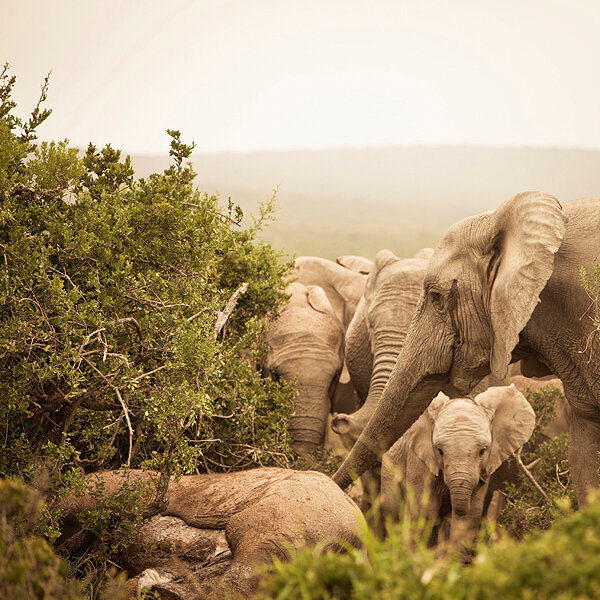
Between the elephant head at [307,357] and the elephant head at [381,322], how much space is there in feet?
0.98

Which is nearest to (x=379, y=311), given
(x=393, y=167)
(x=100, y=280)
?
(x=100, y=280)

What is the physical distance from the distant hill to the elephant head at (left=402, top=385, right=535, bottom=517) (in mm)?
11539

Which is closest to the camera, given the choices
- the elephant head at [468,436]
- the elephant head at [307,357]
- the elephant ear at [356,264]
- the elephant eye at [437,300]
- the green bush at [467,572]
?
the green bush at [467,572]

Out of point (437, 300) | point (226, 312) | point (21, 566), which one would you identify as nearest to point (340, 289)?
point (226, 312)

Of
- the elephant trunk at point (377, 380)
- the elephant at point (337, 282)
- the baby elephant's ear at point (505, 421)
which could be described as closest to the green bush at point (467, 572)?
the baby elephant's ear at point (505, 421)

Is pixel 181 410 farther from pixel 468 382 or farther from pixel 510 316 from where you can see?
pixel 510 316

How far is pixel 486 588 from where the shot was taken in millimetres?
1850

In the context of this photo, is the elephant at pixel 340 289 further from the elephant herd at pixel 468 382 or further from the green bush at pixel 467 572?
the green bush at pixel 467 572

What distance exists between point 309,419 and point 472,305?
304 cm

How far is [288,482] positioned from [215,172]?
1938 cm

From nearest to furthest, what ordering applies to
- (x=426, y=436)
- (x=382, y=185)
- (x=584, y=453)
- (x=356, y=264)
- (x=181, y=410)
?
(x=181, y=410) < (x=584, y=453) < (x=426, y=436) < (x=356, y=264) < (x=382, y=185)

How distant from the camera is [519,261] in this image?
411 centimetres

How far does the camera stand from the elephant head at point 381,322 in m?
6.34

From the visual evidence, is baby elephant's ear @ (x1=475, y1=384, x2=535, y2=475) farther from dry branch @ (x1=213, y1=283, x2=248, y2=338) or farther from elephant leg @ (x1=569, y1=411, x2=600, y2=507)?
dry branch @ (x1=213, y1=283, x2=248, y2=338)
